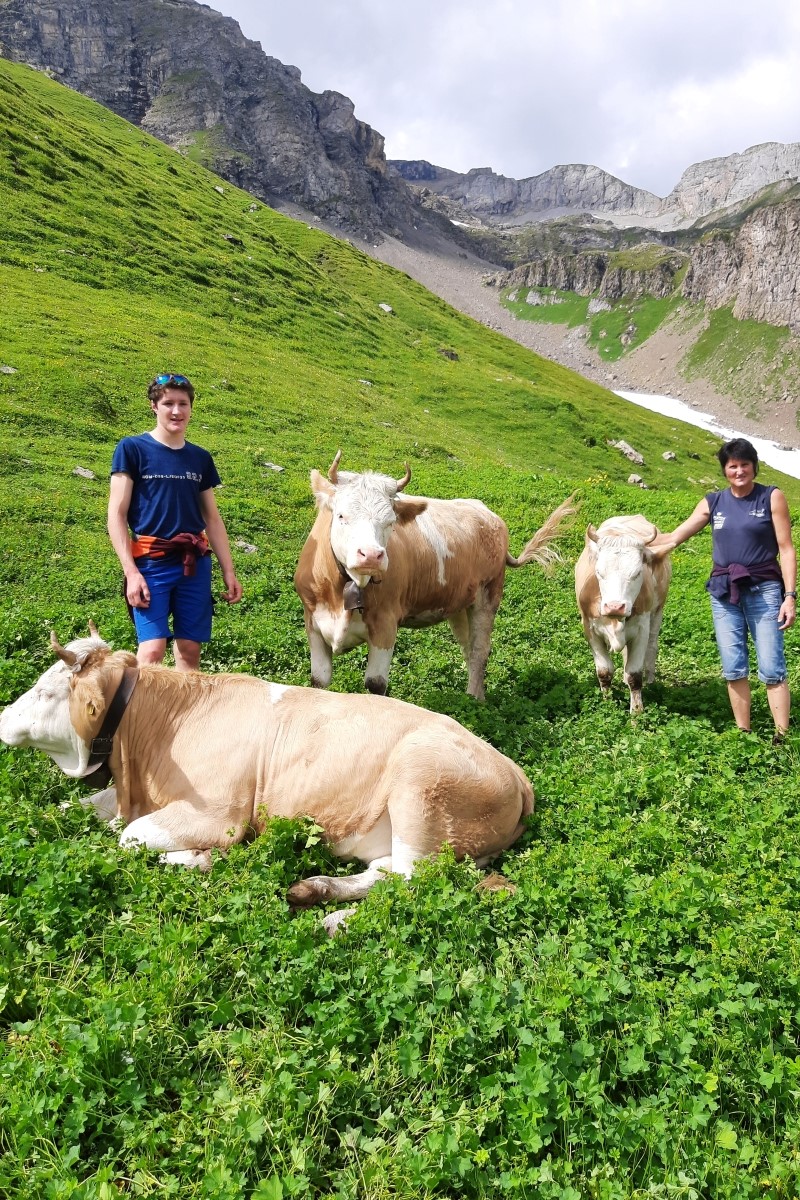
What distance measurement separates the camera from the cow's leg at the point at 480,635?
9.41 metres

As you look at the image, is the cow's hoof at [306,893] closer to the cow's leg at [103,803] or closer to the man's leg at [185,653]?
the cow's leg at [103,803]

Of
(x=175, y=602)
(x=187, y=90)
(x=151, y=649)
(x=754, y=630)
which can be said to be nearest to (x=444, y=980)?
(x=151, y=649)

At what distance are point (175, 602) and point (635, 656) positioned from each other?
5455 mm

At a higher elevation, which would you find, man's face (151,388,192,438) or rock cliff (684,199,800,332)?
rock cliff (684,199,800,332)

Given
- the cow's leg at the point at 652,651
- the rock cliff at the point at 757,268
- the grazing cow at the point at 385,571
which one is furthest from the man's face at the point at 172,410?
the rock cliff at the point at 757,268

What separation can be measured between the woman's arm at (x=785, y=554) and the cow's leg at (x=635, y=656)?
1.76 m

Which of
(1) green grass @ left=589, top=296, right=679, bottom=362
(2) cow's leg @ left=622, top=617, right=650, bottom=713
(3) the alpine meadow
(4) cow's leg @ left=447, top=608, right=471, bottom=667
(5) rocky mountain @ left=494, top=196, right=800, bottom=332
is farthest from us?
(1) green grass @ left=589, top=296, right=679, bottom=362

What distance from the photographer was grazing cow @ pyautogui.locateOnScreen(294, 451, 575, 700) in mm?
7105

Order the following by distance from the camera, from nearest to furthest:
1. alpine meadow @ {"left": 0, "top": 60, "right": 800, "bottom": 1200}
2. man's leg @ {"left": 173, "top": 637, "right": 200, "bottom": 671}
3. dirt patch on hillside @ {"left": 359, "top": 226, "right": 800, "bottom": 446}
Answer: alpine meadow @ {"left": 0, "top": 60, "right": 800, "bottom": 1200}, man's leg @ {"left": 173, "top": 637, "right": 200, "bottom": 671}, dirt patch on hillside @ {"left": 359, "top": 226, "right": 800, "bottom": 446}

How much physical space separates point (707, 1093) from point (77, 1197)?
Answer: 8.60 feet

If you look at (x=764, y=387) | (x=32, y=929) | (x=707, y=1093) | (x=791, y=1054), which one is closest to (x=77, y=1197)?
(x=32, y=929)

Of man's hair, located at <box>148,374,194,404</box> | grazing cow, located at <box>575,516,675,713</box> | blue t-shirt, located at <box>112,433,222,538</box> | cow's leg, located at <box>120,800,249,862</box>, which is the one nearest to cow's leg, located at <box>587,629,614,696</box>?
grazing cow, located at <box>575,516,675,713</box>

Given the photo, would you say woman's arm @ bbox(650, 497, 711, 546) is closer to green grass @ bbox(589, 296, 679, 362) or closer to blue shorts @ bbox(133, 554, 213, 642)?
blue shorts @ bbox(133, 554, 213, 642)

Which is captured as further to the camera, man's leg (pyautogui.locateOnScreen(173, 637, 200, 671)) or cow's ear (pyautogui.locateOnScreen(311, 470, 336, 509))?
cow's ear (pyautogui.locateOnScreen(311, 470, 336, 509))
